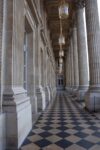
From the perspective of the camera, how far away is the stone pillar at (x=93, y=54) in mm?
8070

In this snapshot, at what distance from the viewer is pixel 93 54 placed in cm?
855

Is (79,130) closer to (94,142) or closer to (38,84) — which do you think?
(94,142)

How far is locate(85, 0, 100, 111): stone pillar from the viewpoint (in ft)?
26.5

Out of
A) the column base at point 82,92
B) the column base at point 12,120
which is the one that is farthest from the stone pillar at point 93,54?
the column base at point 12,120

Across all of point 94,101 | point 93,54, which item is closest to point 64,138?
point 94,101

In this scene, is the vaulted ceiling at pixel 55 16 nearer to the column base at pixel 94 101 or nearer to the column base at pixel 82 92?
the column base at pixel 82 92

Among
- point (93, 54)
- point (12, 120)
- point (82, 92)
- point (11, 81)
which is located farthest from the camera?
point (82, 92)

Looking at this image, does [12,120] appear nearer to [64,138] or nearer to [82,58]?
[64,138]

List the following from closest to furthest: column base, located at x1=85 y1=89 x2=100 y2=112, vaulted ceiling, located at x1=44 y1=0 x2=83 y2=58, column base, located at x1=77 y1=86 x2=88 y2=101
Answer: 1. column base, located at x1=85 y1=89 x2=100 y2=112
2. column base, located at x1=77 y1=86 x2=88 y2=101
3. vaulted ceiling, located at x1=44 y1=0 x2=83 y2=58

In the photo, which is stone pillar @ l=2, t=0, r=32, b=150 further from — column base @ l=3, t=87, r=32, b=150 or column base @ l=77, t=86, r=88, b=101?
column base @ l=77, t=86, r=88, b=101

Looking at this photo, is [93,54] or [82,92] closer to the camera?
[93,54]

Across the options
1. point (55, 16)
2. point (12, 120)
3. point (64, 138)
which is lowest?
point (64, 138)

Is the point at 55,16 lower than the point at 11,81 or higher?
higher

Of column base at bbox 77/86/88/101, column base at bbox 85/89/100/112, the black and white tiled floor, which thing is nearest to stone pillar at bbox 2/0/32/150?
the black and white tiled floor
